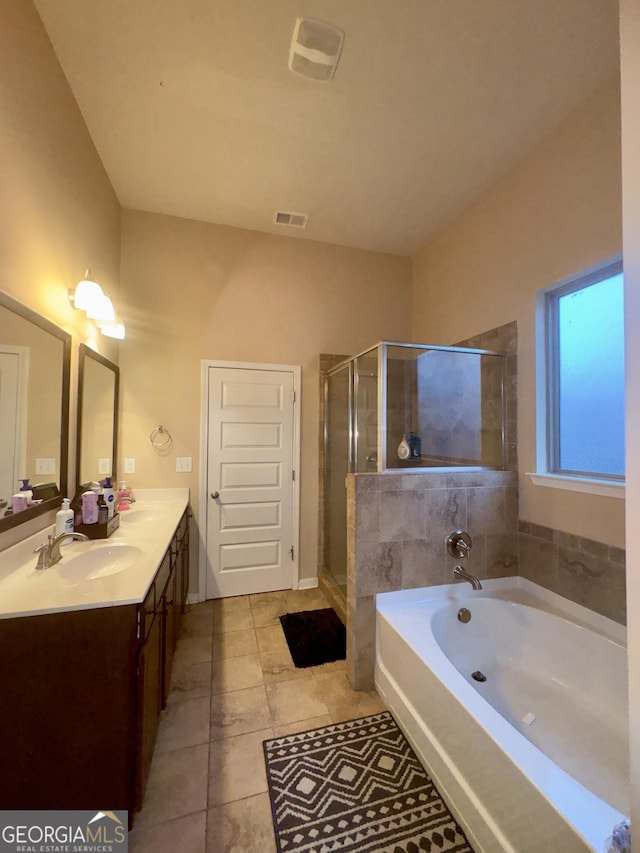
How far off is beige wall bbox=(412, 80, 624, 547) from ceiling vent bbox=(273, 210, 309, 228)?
1.21m

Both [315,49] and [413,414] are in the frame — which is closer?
[315,49]

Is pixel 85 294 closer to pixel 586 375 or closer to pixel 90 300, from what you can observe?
pixel 90 300

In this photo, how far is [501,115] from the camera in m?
1.87

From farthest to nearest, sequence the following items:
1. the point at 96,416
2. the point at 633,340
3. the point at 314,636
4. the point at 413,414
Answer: the point at 413,414 → the point at 314,636 → the point at 96,416 → the point at 633,340

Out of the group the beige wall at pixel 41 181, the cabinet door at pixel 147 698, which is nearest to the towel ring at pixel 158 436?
the beige wall at pixel 41 181

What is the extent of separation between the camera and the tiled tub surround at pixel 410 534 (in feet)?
6.21

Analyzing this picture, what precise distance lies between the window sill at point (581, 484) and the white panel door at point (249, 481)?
1883 millimetres

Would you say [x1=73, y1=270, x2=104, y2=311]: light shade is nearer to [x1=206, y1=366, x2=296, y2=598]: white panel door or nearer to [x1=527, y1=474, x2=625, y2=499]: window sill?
[x1=206, y1=366, x2=296, y2=598]: white panel door

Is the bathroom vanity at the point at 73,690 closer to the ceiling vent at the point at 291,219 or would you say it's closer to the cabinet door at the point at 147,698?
the cabinet door at the point at 147,698

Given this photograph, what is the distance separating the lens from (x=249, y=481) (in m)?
2.94

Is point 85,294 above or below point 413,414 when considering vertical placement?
above

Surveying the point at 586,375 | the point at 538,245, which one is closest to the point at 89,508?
the point at 586,375

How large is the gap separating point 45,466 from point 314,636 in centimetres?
193

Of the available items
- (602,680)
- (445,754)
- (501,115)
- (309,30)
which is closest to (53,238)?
(309,30)
